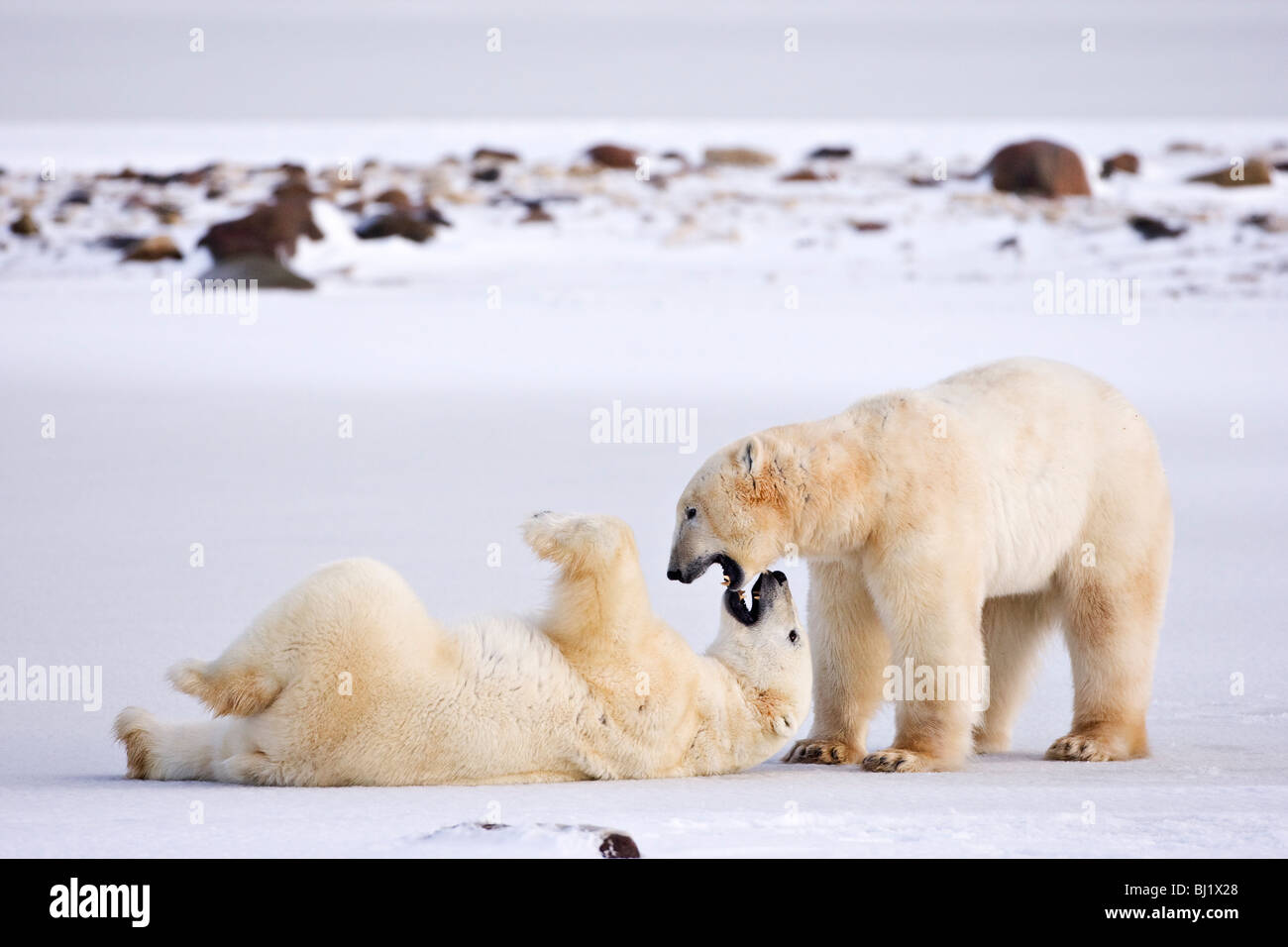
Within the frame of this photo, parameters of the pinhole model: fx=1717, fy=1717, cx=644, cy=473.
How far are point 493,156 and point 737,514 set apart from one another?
3495 cm

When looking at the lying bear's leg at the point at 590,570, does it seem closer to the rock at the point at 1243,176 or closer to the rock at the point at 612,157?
the rock at the point at 1243,176

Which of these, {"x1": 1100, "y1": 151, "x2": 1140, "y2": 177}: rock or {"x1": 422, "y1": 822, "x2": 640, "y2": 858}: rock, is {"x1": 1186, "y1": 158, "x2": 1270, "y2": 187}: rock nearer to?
{"x1": 1100, "y1": 151, "x2": 1140, "y2": 177}: rock

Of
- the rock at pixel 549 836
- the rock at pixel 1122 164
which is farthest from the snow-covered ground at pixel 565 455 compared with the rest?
the rock at pixel 1122 164

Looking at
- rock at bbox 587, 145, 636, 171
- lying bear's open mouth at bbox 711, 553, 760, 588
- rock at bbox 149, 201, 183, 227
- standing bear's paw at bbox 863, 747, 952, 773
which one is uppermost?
rock at bbox 587, 145, 636, 171

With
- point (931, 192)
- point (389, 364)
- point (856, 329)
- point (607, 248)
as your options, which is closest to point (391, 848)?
point (389, 364)

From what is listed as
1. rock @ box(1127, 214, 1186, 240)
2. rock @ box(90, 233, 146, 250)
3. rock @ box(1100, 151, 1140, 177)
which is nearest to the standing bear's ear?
rock @ box(1127, 214, 1186, 240)

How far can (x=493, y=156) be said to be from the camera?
39.3 metres

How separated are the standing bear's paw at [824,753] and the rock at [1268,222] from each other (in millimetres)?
22820

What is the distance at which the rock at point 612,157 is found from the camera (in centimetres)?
3750

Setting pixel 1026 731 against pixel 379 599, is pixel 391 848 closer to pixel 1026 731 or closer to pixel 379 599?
pixel 379 599

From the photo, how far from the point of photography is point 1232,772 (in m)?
5.14

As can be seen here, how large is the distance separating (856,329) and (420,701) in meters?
14.5

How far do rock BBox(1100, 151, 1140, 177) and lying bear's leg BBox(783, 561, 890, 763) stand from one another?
28542 millimetres

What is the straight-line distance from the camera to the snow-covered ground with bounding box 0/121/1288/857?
14.1ft
